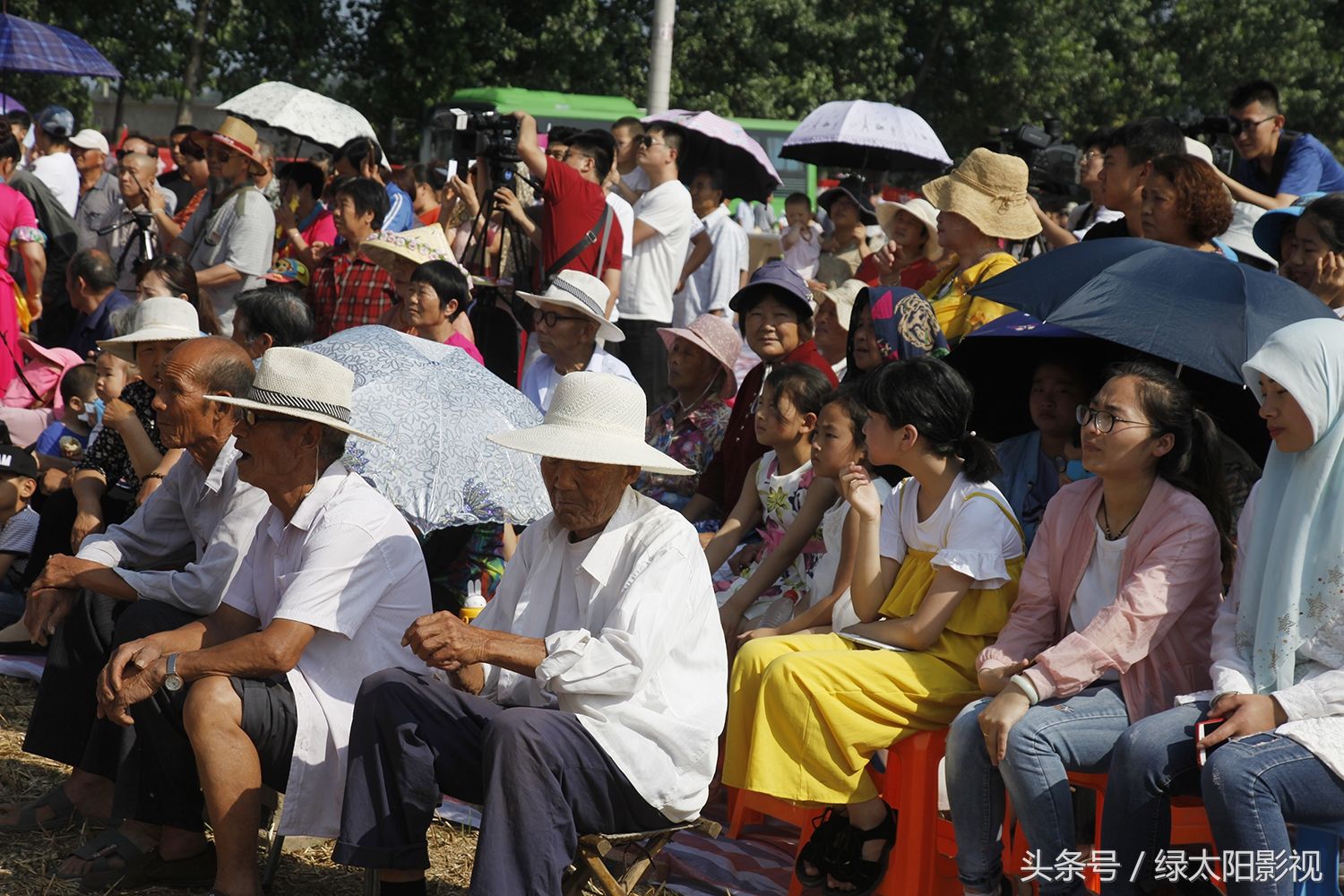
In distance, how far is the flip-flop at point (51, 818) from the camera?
4.34m

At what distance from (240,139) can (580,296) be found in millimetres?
2990

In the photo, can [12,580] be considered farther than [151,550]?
Yes

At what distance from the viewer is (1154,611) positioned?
345cm

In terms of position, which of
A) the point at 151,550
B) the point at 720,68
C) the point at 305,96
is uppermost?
the point at 720,68

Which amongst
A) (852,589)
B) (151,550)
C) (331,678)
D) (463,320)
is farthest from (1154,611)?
(463,320)

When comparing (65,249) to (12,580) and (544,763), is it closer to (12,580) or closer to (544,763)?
(12,580)

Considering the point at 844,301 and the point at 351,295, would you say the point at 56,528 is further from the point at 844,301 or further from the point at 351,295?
the point at 844,301

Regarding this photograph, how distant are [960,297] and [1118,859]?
2486mm

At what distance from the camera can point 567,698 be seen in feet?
10.9

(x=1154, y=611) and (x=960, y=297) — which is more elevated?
(x=960, y=297)

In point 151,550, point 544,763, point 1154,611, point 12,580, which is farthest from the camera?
point 12,580

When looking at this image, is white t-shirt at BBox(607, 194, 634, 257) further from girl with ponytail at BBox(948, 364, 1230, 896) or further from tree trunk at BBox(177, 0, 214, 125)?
tree trunk at BBox(177, 0, 214, 125)

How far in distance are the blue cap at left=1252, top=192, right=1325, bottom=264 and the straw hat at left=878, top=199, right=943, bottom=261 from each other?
1794 millimetres

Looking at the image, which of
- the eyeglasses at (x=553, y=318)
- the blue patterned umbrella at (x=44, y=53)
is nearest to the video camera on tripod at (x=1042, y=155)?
the eyeglasses at (x=553, y=318)
